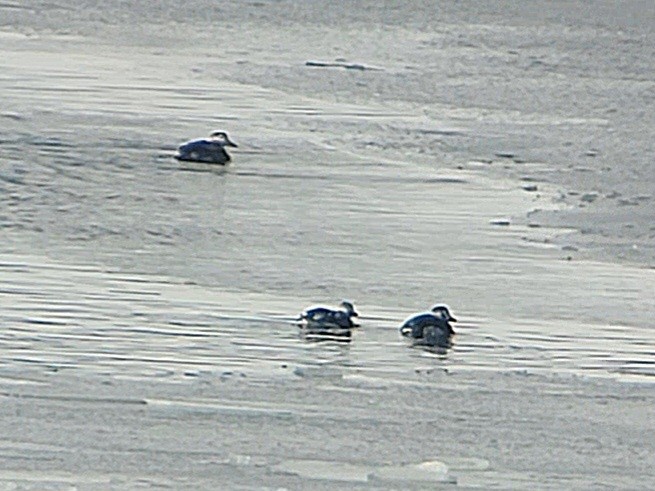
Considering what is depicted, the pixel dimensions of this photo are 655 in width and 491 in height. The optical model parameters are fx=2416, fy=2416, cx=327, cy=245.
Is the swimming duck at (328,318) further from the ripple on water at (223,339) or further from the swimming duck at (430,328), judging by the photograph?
the swimming duck at (430,328)

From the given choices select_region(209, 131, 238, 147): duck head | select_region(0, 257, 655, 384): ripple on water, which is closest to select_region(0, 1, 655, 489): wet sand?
select_region(0, 257, 655, 384): ripple on water

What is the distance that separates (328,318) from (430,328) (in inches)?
11.7

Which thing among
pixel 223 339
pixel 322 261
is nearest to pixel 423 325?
pixel 223 339

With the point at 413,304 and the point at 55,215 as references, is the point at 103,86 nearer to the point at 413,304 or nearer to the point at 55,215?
the point at 55,215

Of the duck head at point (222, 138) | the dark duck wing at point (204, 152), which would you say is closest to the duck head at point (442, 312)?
the dark duck wing at point (204, 152)

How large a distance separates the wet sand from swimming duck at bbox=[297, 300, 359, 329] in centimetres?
7

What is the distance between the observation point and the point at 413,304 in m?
7.33

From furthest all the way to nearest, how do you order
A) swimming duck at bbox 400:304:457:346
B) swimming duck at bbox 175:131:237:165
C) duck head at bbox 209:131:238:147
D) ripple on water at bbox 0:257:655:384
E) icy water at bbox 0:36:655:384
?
duck head at bbox 209:131:238:147 → swimming duck at bbox 175:131:237:165 → swimming duck at bbox 400:304:457:346 → icy water at bbox 0:36:655:384 → ripple on water at bbox 0:257:655:384

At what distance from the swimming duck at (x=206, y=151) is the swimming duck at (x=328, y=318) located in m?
3.21

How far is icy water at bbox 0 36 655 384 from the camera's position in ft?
21.5

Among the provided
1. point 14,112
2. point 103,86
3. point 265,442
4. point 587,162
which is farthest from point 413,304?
point 103,86

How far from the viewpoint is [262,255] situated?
8031 mm

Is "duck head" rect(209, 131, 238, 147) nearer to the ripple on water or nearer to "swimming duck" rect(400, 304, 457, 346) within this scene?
the ripple on water

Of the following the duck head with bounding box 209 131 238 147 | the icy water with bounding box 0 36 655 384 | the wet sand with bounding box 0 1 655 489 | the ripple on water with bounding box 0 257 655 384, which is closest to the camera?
the wet sand with bounding box 0 1 655 489
